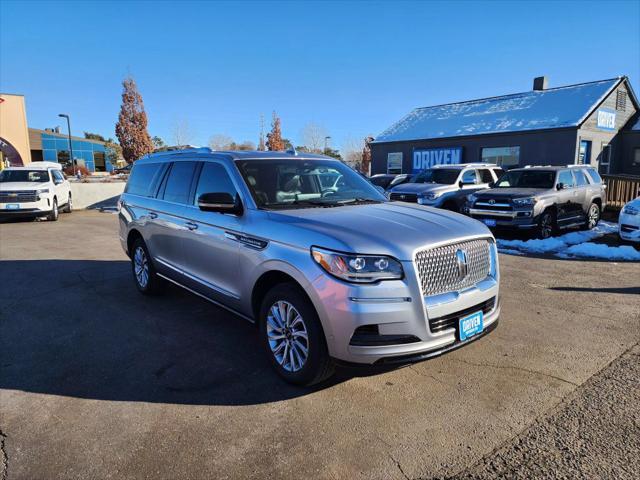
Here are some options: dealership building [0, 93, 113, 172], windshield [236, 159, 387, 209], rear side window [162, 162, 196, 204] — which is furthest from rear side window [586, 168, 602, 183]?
dealership building [0, 93, 113, 172]

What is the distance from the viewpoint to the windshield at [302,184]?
4.14 m

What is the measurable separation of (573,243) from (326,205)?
28.0ft

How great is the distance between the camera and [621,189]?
52.6ft

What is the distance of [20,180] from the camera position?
51.0 ft

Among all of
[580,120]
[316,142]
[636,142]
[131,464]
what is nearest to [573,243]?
[131,464]

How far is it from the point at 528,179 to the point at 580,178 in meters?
1.50

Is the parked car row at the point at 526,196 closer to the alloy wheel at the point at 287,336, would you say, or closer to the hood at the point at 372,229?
the hood at the point at 372,229

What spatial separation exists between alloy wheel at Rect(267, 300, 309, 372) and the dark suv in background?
8694 mm

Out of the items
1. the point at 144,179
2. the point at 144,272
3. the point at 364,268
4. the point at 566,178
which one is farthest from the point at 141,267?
the point at 566,178

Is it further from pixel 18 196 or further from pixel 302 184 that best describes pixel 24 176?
pixel 302 184

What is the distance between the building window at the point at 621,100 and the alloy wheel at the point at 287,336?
2563 centimetres

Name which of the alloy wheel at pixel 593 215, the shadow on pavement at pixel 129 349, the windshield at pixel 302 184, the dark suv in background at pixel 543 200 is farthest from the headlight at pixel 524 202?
the shadow on pavement at pixel 129 349

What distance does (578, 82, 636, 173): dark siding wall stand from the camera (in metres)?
20.4

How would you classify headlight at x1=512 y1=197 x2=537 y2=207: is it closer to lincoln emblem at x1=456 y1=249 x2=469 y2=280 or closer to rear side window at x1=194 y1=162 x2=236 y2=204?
lincoln emblem at x1=456 y1=249 x2=469 y2=280
